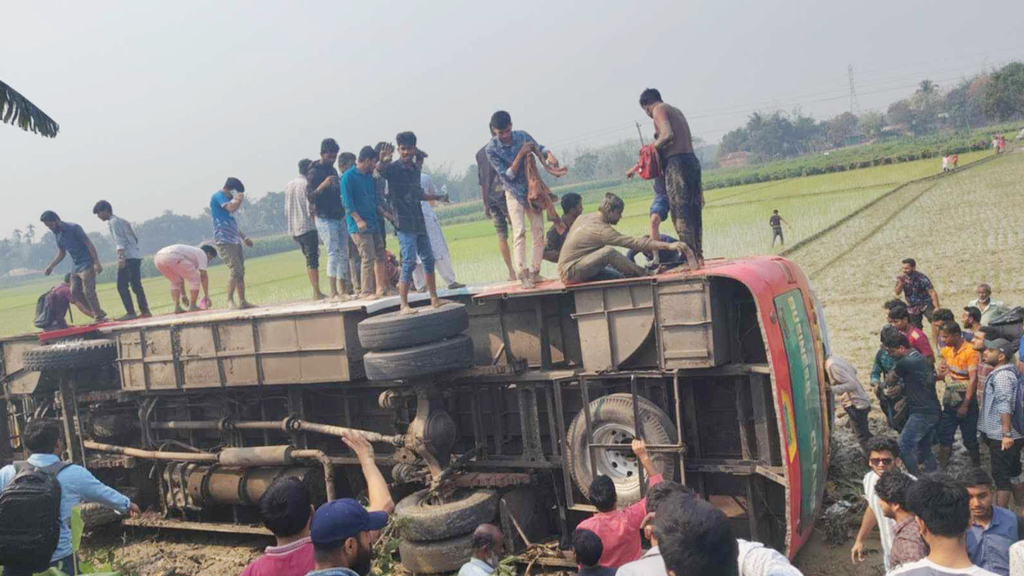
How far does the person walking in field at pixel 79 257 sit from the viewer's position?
11.0 metres

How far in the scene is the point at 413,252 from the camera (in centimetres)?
817

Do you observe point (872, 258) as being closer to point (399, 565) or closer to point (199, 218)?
point (399, 565)

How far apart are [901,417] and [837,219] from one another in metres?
24.2

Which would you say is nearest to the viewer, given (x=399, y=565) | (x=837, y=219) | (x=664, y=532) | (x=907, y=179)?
(x=664, y=532)

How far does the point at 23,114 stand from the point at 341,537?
6.85 meters

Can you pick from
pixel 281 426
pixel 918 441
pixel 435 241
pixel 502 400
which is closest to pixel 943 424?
pixel 918 441

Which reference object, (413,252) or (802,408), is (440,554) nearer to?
(413,252)

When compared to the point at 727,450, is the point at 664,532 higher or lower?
higher

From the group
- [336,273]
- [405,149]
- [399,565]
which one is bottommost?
[399,565]

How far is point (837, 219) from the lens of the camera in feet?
98.8

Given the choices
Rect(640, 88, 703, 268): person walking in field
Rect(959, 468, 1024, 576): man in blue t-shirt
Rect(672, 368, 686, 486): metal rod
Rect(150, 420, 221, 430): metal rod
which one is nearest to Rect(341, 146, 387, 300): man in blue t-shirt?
Rect(150, 420, 221, 430): metal rod

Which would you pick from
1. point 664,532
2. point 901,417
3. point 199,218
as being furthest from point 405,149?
point 199,218

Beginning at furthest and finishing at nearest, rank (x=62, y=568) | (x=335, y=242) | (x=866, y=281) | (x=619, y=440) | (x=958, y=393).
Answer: (x=866, y=281)
(x=335, y=242)
(x=958, y=393)
(x=619, y=440)
(x=62, y=568)

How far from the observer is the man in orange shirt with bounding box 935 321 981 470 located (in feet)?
25.1
